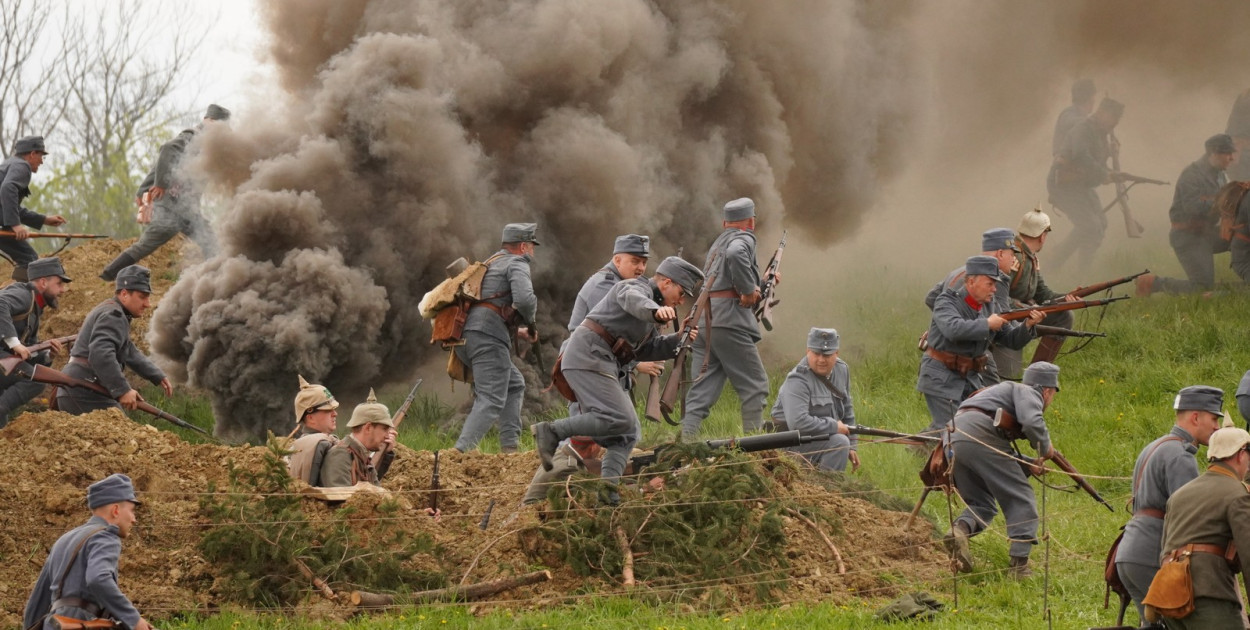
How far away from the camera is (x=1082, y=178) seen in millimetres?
17172

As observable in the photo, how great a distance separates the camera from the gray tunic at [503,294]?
1116 centimetres

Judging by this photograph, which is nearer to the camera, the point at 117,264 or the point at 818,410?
the point at 818,410

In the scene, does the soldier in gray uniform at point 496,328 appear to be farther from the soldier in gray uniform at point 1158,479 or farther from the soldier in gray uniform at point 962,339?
the soldier in gray uniform at point 1158,479

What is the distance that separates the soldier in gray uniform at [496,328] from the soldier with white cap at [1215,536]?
630 centimetres

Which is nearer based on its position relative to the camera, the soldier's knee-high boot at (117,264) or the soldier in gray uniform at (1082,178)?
the soldier's knee-high boot at (117,264)

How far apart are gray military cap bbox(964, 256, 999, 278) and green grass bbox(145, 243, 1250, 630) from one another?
1718 millimetres

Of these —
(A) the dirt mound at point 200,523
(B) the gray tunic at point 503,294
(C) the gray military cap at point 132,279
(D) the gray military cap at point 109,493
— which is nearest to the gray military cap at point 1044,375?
(A) the dirt mound at point 200,523

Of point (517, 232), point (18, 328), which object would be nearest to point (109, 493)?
point (517, 232)

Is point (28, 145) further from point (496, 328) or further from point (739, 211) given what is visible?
point (739, 211)

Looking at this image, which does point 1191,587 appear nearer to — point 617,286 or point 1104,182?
point 617,286

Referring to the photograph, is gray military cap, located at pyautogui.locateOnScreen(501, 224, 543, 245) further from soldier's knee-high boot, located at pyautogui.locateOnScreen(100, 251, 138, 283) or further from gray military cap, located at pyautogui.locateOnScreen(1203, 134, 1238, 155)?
gray military cap, located at pyautogui.locateOnScreen(1203, 134, 1238, 155)

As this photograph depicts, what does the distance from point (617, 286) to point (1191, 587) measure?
12.9 ft

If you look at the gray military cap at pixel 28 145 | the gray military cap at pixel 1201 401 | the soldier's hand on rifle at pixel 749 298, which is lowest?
the gray military cap at pixel 1201 401

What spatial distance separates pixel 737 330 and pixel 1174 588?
547cm
